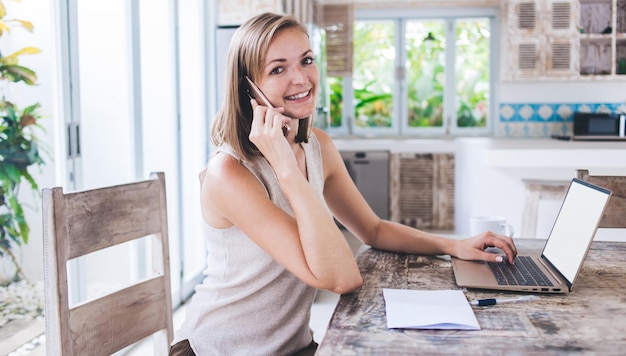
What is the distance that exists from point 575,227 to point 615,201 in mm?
695

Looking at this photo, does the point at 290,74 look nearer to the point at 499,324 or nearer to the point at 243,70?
the point at 243,70

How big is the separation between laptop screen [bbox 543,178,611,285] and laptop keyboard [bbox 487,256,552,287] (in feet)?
A: 0.15

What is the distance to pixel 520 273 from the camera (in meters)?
1.50

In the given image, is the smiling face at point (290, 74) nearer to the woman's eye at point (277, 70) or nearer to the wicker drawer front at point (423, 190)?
the woman's eye at point (277, 70)

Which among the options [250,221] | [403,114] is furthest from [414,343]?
[403,114]

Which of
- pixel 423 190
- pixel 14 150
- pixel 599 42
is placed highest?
pixel 599 42

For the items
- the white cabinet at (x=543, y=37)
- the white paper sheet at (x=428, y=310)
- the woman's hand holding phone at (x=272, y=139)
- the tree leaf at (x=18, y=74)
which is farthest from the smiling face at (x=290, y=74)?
the white cabinet at (x=543, y=37)

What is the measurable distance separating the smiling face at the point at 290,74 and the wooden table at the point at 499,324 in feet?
1.48

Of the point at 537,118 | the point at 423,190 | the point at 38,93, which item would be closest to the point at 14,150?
the point at 38,93

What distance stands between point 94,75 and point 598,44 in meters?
5.10

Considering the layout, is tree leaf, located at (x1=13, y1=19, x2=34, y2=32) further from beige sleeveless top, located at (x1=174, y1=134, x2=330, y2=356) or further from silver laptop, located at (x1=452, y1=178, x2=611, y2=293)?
silver laptop, located at (x1=452, y1=178, x2=611, y2=293)

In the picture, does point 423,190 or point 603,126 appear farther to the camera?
point 423,190

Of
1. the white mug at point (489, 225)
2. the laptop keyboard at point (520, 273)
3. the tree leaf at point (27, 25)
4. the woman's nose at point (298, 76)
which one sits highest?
the tree leaf at point (27, 25)

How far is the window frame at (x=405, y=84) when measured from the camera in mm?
6656
